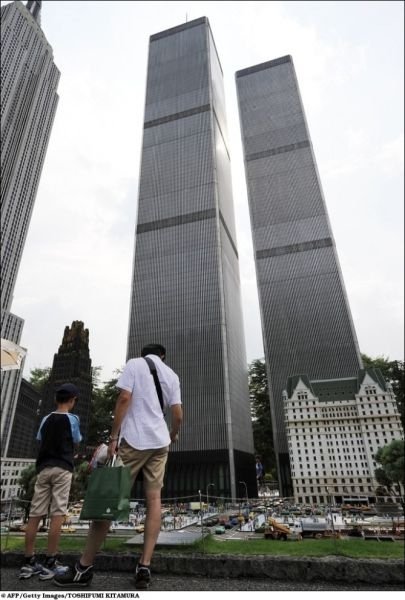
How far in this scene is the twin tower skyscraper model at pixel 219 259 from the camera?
37.4 m

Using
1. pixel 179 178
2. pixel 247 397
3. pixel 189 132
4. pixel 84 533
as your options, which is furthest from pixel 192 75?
pixel 84 533

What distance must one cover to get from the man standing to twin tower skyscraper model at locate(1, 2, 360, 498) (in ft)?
117

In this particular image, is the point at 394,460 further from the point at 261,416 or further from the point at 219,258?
the point at 219,258

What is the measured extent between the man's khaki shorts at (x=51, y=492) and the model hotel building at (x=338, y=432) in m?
37.3

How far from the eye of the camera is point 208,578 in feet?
9.00

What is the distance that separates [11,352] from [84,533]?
219 cm

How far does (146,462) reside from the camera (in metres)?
1.96

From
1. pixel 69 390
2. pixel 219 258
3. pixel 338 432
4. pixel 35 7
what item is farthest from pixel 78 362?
pixel 35 7

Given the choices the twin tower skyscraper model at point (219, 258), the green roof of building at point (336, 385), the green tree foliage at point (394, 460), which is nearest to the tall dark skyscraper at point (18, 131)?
the twin tower skyscraper model at point (219, 258)

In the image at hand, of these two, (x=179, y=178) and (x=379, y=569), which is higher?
(x=179, y=178)

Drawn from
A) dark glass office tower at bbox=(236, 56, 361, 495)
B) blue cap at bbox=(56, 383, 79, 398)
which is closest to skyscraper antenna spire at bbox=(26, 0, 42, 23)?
dark glass office tower at bbox=(236, 56, 361, 495)

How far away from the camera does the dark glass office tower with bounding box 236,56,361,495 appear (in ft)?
143

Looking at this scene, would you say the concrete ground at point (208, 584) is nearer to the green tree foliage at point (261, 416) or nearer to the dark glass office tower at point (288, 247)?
the dark glass office tower at point (288, 247)

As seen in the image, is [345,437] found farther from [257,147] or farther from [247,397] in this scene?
[257,147]
